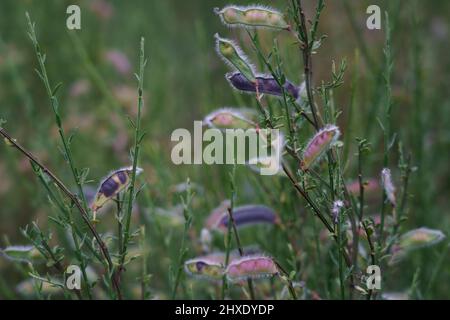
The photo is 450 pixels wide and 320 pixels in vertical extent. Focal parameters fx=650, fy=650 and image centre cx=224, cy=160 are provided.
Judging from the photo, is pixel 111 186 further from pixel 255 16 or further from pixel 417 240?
pixel 417 240

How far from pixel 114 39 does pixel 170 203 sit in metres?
2.14

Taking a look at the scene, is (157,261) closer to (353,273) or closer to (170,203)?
(170,203)

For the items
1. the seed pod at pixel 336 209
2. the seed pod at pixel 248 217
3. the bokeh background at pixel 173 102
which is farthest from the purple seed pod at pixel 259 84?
the bokeh background at pixel 173 102

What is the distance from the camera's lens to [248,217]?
4.41ft

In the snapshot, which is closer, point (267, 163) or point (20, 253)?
point (267, 163)

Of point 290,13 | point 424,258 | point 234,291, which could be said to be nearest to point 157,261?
point 234,291

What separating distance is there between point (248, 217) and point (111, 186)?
1.18 ft

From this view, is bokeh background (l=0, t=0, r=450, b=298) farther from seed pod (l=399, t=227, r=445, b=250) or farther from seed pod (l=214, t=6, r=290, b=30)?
seed pod (l=214, t=6, r=290, b=30)

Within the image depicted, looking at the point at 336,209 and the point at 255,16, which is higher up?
the point at 255,16

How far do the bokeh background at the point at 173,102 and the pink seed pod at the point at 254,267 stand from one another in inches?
→ 14.2

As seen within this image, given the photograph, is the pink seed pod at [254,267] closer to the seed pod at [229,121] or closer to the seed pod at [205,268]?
the seed pod at [205,268]

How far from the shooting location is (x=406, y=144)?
2.50 m

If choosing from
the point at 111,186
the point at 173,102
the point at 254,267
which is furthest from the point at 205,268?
the point at 173,102

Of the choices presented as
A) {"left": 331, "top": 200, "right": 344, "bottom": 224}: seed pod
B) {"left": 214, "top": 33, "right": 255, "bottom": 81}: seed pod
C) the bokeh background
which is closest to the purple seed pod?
{"left": 214, "top": 33, "right": 255, "bottom": 81}: seed pod
